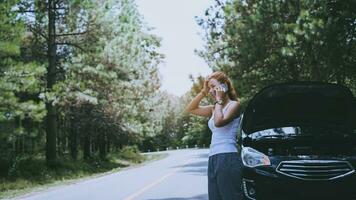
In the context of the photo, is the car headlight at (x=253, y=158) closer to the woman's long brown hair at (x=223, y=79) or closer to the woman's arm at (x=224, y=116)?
the woman's long brown hair at (x=223, y=79)

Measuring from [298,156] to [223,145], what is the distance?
1.62 meters

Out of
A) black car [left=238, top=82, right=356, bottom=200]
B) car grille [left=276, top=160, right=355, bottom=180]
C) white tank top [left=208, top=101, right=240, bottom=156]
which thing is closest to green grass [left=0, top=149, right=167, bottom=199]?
black car [left=238, top=82, right=356, bottom=200]

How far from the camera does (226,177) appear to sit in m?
4.48

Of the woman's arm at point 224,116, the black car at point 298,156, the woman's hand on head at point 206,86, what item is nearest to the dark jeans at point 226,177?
the woman's arm at point 224,116

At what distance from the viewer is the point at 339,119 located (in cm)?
698

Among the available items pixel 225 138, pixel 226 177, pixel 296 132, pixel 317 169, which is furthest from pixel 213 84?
pixel 296 132

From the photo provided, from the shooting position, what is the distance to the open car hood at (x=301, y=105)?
6.92 meters

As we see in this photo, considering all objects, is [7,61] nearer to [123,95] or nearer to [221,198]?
[221,198]

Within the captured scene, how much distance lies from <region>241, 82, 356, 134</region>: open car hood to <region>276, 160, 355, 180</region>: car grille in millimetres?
997

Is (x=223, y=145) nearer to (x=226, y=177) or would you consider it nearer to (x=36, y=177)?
(x=226, y=177)

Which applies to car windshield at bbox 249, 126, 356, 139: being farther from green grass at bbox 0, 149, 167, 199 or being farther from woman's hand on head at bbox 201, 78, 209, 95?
green grass at bbox 0, 149, 167, 199

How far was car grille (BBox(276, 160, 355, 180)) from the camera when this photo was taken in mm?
5758

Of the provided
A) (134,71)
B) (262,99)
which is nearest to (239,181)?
(262,99)

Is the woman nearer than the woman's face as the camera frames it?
Yes
